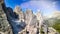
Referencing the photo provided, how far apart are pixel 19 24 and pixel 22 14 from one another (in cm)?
31

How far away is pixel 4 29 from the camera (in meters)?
4.96

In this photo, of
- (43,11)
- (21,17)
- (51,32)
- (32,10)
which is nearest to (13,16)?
(21,17)

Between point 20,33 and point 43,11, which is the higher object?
point 43,11

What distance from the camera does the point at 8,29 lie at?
4961 mm

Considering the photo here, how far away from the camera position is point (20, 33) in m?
5.05

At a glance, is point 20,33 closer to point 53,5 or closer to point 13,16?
point 13,16

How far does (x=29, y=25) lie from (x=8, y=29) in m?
0.62

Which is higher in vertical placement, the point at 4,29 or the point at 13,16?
the point at 13,16

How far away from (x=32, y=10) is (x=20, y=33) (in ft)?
2.49

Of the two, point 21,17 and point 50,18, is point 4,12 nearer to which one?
point 21,17

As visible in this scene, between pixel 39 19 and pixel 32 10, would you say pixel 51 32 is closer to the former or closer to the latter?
pixel 39 19

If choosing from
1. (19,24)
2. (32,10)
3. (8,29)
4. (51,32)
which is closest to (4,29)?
(8,29)

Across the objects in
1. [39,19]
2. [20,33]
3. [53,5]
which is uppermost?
[53,5]

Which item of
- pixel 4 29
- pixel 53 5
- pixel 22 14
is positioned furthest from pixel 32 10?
pixel 4 29
